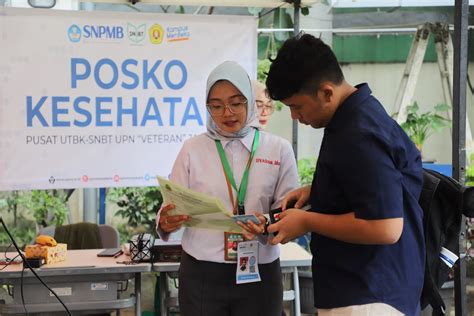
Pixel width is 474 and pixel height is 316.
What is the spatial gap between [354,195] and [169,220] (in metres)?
0.92

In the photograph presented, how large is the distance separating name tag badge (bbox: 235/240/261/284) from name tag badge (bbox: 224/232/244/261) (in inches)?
0.7

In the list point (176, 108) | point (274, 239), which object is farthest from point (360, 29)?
point (274, 239)

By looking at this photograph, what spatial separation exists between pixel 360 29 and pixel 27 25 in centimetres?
418

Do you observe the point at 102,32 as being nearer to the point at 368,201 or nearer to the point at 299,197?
the point at 299,197

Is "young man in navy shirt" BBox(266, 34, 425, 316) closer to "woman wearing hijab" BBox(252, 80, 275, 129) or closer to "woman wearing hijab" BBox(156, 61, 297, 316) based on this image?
"woman wearing hijab" BBox(156, 61, 297, 316)

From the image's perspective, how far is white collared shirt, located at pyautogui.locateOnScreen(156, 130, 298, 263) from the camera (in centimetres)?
249

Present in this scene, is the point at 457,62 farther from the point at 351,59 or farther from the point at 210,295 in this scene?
the point at 351,59

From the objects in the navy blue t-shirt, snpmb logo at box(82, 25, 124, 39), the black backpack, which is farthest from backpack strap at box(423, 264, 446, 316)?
snpmb logo at box(82, 25, 124, 39)

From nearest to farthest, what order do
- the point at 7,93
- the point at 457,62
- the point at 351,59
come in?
the point at 457,62
the point at 7,93
the point at 351,59

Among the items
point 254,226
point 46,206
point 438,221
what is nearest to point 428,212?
point 438,221

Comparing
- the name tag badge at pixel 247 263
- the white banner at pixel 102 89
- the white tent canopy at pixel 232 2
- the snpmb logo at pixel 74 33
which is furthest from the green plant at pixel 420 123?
the name tag badge at pixel 247 263

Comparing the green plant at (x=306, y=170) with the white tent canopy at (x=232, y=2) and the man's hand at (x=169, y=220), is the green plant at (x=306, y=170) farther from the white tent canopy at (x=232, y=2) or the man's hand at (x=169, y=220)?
the man's hand at (x=169, y=220)

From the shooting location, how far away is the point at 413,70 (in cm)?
652

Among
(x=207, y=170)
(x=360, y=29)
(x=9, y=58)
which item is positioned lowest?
(x=207, y=170)
